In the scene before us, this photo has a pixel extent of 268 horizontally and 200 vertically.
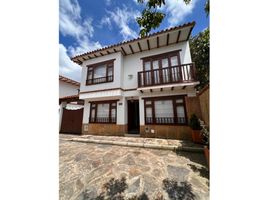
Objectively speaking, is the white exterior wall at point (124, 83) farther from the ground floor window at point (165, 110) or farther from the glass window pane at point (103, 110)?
the glass window pane at point (103, 110)

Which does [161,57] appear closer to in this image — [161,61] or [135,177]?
[161,61]

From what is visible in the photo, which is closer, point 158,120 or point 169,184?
point 169,184

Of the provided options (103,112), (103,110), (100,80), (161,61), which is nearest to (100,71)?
(100,80)

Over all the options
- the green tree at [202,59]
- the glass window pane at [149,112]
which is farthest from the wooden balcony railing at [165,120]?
the green tree at [202,59]

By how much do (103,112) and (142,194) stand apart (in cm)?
695

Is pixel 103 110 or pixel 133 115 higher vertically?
pixel 103 110

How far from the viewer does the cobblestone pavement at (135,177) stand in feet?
8.08

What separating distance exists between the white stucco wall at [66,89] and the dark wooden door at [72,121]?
3.06 metres

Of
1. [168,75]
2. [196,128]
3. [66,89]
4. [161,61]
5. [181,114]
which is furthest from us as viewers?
[66,89]

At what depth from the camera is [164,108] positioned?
23.9 feet
